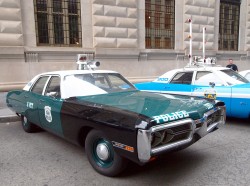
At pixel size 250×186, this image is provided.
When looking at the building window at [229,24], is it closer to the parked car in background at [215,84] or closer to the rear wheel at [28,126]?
the parked car in background at [215,84]

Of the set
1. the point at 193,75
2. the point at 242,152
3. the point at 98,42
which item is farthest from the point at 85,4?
the point at 242,152

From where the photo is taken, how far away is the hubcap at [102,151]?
126 inches

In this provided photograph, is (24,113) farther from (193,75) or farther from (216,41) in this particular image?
(216,41)

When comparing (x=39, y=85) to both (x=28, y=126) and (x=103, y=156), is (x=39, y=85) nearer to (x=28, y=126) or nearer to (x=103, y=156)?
(x=28, y=126)

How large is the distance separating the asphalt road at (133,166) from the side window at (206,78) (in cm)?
163

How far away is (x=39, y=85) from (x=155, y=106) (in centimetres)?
287

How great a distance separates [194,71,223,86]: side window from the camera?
242 inches

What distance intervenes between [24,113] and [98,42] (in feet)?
24.0

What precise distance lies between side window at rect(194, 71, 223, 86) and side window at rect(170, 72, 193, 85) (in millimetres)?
205

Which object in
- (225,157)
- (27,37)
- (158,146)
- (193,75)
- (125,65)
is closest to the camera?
(158,146)

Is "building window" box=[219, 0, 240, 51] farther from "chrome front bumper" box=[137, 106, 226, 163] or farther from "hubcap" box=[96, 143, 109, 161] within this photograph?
"hubcap" box=[96, 143, 109, 161]

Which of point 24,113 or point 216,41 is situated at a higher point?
point 216,41

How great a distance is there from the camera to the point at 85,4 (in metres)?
11.6

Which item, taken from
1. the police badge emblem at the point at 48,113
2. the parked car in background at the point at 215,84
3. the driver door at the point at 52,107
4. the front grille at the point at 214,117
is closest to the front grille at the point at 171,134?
the front grille at the point at 214,117
